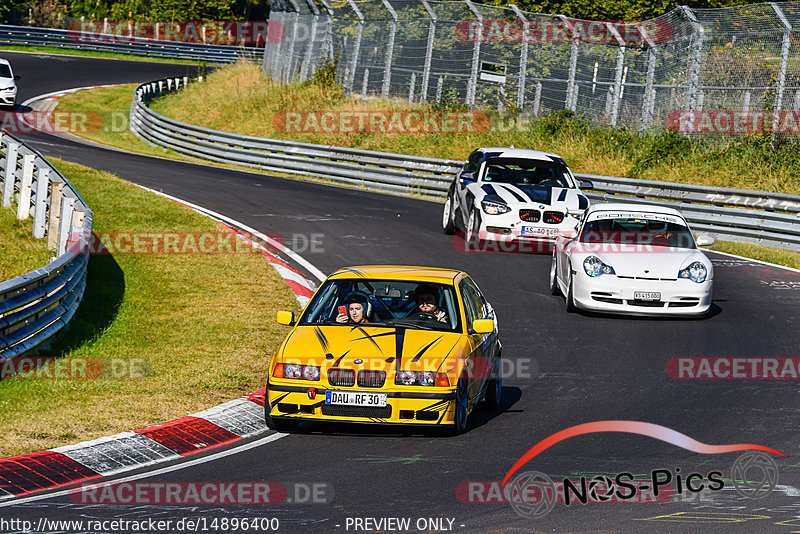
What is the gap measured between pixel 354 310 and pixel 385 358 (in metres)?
0.90

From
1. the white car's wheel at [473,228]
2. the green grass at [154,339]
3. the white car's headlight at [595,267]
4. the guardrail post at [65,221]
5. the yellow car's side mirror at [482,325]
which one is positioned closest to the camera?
the green grass at [154,339]

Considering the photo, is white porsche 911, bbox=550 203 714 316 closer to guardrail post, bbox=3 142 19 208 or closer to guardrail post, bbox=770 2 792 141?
guardrail post, bbox=3 142 19 208

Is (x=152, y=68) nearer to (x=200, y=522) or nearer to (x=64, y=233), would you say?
(x=64, y=233)

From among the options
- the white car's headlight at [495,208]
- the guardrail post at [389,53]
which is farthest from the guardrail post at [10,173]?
the guardrail post at [389,53]

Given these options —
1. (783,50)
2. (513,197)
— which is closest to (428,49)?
(783,50)

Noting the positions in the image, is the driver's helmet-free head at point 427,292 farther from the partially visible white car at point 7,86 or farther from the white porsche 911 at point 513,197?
the partially visible white car at point 7,86

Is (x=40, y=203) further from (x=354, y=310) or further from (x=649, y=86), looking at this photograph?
(x=649, y=86)

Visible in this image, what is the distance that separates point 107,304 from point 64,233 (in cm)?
184

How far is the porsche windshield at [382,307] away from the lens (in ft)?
31.5

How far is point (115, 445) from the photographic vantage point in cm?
835

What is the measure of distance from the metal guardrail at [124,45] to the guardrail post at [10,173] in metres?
41.2

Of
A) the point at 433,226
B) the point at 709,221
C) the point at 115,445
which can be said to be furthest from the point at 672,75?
the point at 115,445

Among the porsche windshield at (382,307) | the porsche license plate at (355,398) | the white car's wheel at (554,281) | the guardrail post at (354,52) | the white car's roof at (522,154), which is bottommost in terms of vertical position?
the white car's wheel at (554,281)

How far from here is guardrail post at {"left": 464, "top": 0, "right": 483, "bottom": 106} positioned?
3138 centimetres
